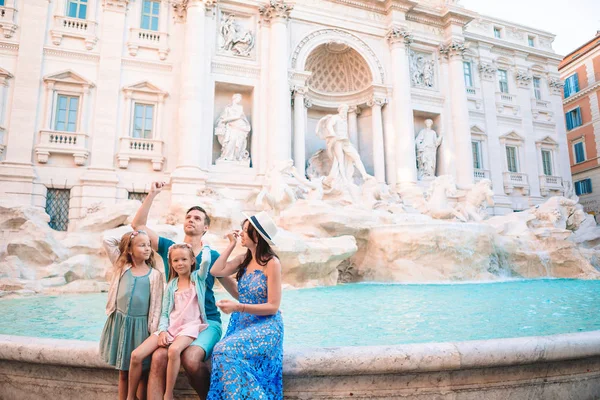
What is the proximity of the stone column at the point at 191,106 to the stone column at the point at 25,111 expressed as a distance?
4.58 meters

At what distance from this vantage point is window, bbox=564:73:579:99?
84.7ft

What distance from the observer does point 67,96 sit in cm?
1443

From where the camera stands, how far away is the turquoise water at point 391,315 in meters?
3.92

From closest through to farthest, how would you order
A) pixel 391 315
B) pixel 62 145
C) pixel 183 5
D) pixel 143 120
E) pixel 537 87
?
pixel 391 315
pixel 62 145
pixel 143 120
pixel 183 5
pixel 537 87

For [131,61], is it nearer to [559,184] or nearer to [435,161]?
[435,161]

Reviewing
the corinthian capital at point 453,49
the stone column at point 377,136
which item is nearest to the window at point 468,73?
the corinthian capital at point 453,49

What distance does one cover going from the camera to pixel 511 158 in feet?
69.2

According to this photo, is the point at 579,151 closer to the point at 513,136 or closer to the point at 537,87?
the point at 537,87

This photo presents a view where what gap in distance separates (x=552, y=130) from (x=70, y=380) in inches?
987

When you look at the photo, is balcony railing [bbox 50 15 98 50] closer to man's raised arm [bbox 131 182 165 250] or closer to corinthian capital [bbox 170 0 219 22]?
corinthian capital [bbox 170 0 219 22]

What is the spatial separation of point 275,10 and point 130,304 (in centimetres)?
1580

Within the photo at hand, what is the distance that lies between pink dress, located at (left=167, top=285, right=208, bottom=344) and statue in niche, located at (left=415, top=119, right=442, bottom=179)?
17.1 m

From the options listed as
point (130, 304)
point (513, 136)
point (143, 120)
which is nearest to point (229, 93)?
point (143, 120)

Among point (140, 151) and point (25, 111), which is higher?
point (25, 111)
